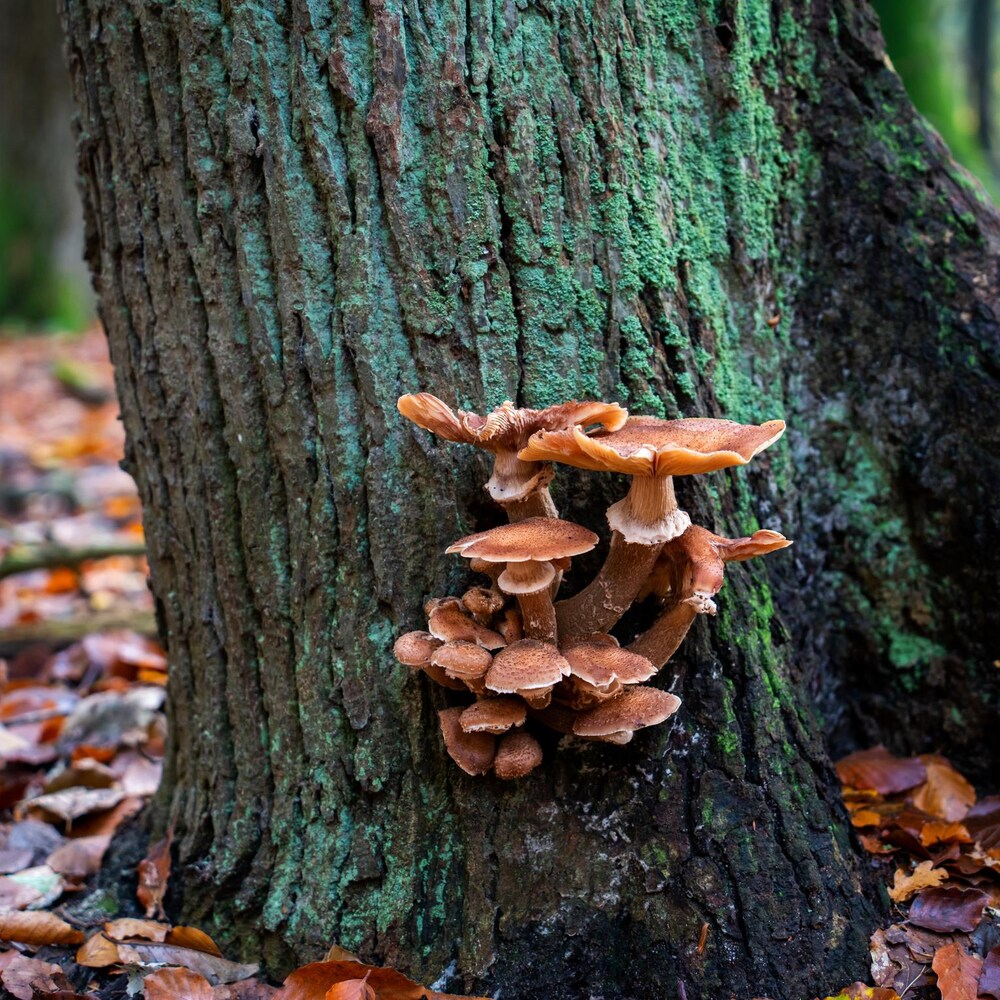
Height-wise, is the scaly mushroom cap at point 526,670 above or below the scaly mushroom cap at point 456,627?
below

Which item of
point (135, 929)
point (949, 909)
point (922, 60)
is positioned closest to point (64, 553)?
point (135, 929)

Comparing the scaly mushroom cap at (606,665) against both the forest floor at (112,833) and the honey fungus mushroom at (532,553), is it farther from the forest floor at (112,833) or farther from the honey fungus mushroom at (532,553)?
the forest floor at (112,833)

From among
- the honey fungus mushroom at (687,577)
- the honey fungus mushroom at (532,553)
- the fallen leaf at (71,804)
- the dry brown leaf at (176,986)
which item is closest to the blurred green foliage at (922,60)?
the honey fungus mushroom at (687,577)

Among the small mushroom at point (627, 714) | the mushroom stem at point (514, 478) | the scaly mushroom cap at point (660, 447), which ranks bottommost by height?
the small mushroom at point (627, 714)

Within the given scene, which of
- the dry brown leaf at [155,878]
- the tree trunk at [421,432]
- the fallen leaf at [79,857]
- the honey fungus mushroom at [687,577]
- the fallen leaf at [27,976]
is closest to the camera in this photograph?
the honey fungus mushroom at [687,577]

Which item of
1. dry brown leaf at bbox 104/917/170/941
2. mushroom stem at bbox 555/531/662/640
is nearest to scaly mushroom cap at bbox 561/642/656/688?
mushroom stem at bbox 555/531/662/640

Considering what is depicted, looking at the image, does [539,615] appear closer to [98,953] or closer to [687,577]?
[687,577]

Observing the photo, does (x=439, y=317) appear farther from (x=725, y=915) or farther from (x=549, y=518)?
(x=725, y=915)

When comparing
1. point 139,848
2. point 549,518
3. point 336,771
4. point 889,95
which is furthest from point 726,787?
point 889,95
